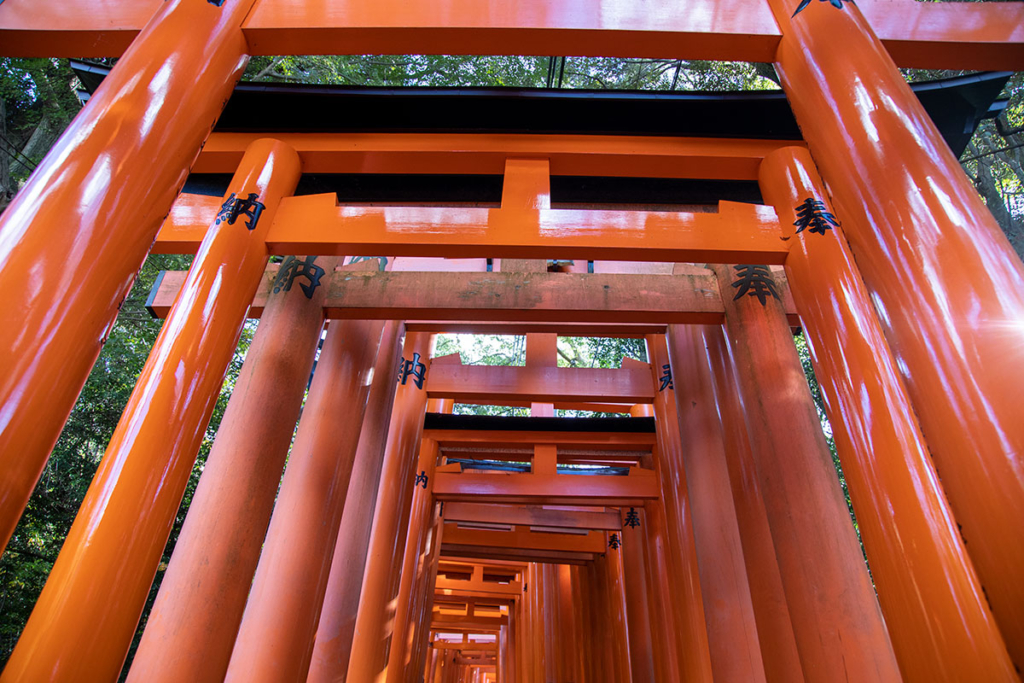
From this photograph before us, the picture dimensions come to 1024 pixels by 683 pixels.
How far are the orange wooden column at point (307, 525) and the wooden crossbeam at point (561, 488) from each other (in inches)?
145

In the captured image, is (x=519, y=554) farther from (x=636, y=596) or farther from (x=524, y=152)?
(x=524, y=152)

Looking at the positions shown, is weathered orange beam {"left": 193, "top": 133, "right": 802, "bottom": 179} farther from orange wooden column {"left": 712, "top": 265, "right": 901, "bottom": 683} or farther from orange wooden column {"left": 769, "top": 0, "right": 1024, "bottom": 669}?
orange wooden column {"left": 769, "top": 0, "right": 1024, "bottom": 669}

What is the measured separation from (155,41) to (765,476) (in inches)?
147

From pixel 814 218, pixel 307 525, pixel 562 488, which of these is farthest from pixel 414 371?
pixel 814 218

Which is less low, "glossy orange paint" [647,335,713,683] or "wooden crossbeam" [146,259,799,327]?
"wooden crossbeam" [146,259,799,327]

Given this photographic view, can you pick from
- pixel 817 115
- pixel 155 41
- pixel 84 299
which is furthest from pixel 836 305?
pixel 155 41

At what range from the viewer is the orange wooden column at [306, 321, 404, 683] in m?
4.11

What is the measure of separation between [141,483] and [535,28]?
267 centimetres

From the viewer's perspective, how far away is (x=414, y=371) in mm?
6477

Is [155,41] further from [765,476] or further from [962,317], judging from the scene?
[765,476]

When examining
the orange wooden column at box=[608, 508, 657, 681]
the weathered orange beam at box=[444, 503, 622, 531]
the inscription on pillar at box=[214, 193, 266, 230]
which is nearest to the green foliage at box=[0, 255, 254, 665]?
the inscription on pillar at box=[214, 193, 266, 230]

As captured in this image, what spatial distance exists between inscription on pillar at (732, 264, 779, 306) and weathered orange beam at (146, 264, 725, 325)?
0.18 m

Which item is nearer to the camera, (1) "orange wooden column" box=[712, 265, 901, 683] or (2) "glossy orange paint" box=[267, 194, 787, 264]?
(1) "orange wooden column" box=[712, 265, 901, 683]

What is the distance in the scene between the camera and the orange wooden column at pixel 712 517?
13.5ft
